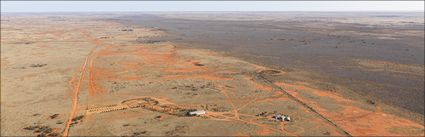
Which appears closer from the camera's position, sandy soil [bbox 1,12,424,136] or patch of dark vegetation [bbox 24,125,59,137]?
patch of dark vegetation [bbox 24,125,59,137]

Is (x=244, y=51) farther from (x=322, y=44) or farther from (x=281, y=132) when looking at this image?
(x=281, y=132)

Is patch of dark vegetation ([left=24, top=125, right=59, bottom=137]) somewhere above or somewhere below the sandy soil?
below

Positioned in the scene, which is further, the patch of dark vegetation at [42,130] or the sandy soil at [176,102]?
the sandy soil at [176,102]

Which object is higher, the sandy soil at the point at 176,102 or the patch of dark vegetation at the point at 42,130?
the sandy soil at the point at 176,102

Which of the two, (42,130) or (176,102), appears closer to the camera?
(42,130)

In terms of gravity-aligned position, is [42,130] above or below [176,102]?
below
